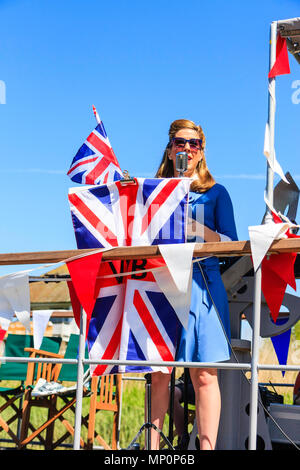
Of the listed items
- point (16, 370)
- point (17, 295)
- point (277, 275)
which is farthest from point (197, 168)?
point (16, 370)

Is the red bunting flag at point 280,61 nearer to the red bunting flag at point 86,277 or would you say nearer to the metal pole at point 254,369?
the metal pole at point 254,369

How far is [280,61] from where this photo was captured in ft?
10.3

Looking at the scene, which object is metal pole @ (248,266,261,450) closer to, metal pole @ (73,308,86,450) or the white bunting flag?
the white bunting flag

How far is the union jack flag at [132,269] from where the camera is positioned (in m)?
3.12

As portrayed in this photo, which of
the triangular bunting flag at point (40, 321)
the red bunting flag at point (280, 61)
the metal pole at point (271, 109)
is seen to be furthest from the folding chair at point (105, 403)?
the red bunting flag at point (280, 61)

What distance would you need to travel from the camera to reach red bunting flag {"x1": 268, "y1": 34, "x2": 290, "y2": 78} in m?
3.11

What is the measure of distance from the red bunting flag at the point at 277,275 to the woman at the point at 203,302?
33 cm

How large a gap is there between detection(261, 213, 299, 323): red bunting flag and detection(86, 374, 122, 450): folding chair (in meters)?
2.70

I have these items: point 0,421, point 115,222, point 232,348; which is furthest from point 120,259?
point 0,421

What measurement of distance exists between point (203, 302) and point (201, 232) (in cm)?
35

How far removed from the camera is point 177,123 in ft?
11.6

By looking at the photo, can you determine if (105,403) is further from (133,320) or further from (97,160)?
(133,320)

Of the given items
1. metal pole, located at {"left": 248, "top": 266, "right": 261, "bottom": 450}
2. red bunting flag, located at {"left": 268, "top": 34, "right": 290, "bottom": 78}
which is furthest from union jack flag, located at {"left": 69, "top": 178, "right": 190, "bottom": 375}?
red bunting flag, located at {"left": 268, "top": 34, "right": 290, "bottom": 78}
